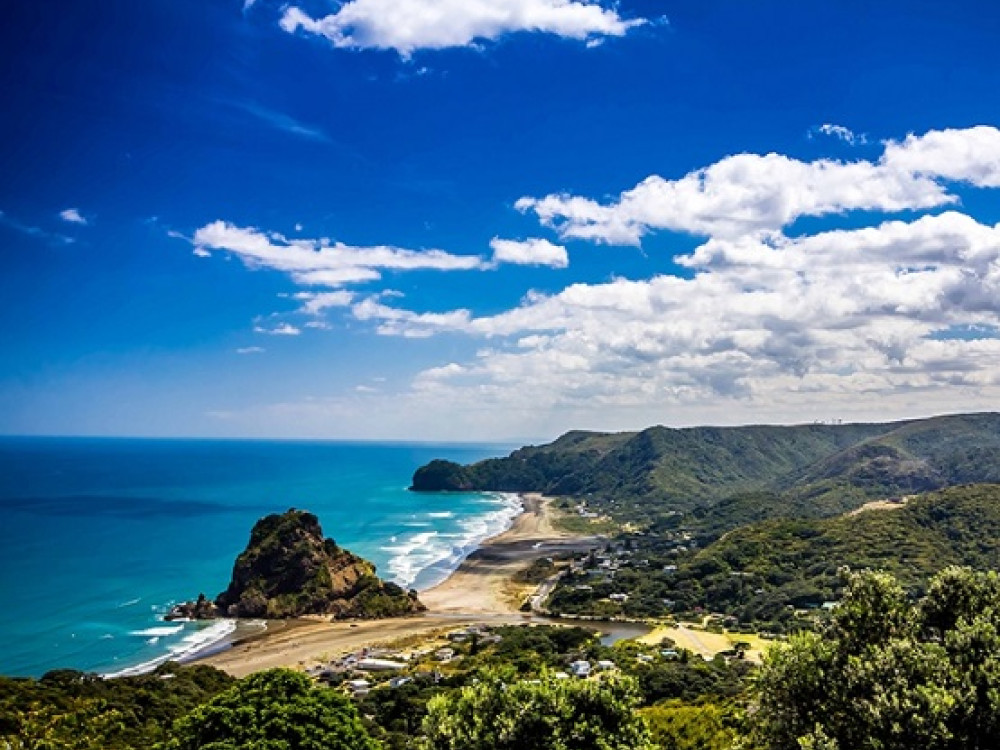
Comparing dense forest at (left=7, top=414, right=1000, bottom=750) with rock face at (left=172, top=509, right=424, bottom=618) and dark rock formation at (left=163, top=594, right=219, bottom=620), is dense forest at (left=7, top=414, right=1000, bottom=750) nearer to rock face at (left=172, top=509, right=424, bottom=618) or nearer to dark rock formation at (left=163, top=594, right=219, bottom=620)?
rock face at (left=172, top=509, right=424, bottom=618)

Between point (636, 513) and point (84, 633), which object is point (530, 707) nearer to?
point (84, 633)

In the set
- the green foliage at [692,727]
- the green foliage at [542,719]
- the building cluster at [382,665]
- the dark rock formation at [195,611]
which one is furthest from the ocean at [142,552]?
the green foliage at [542,719]

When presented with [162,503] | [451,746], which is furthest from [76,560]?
[451,746]

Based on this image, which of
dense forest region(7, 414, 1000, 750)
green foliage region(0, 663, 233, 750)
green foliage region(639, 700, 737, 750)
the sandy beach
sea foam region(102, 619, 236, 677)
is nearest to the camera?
dense forest region(7, 414, 1000, 750)

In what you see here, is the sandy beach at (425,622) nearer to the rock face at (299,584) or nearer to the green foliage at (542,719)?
the rock face at (299,584)

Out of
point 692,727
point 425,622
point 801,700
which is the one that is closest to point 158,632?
point 425,622

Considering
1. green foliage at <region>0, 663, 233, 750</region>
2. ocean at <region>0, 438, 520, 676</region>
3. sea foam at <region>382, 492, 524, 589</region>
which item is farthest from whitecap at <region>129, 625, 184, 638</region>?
sea foam at <region>382, 492, 524, 589</region>
